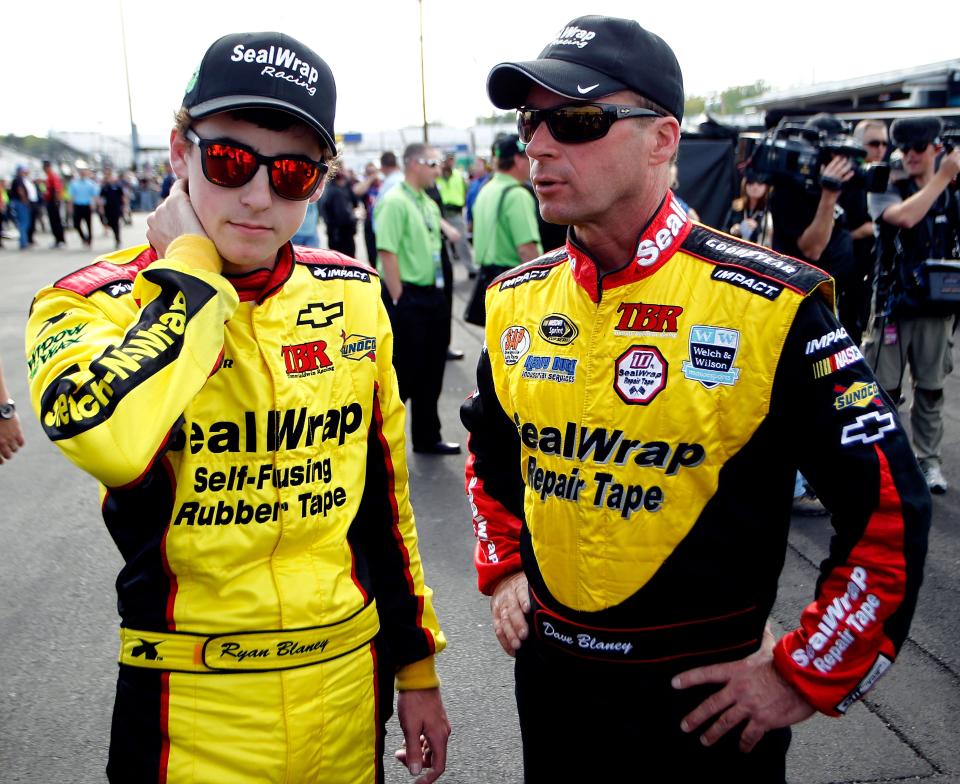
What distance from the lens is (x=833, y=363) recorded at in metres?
1.56

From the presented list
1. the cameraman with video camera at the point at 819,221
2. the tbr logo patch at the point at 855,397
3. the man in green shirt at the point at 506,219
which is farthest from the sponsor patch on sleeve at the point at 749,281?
the man in green shirt at the point at 506,219

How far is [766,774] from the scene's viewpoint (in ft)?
5.62

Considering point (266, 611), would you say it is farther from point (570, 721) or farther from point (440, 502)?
point (440, 502)

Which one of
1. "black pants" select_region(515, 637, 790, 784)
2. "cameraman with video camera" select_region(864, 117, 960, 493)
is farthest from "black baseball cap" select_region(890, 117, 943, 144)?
"black pants" select_region(515, 637, 790, 784)

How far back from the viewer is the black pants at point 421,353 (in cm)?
619

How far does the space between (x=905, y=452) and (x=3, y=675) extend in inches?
143

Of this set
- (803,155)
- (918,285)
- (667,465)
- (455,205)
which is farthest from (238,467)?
(455,205)

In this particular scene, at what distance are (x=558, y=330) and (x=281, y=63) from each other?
757mm

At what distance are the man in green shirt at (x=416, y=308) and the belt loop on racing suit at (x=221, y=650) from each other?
451 cm

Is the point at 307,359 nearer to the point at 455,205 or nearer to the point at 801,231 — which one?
the point at 801,231

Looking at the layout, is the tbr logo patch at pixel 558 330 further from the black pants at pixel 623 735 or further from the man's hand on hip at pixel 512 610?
the black pants at pixel 623 735

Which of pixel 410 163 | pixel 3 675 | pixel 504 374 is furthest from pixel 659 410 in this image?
pixel 410 163

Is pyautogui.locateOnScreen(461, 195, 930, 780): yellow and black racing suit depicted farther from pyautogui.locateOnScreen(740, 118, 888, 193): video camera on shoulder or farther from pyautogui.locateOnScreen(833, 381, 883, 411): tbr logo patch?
pyautogui.locateOnScreen(740, 118, 888, 193): video camera on shoulder

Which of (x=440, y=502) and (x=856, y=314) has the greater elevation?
(x=856, y=314)
